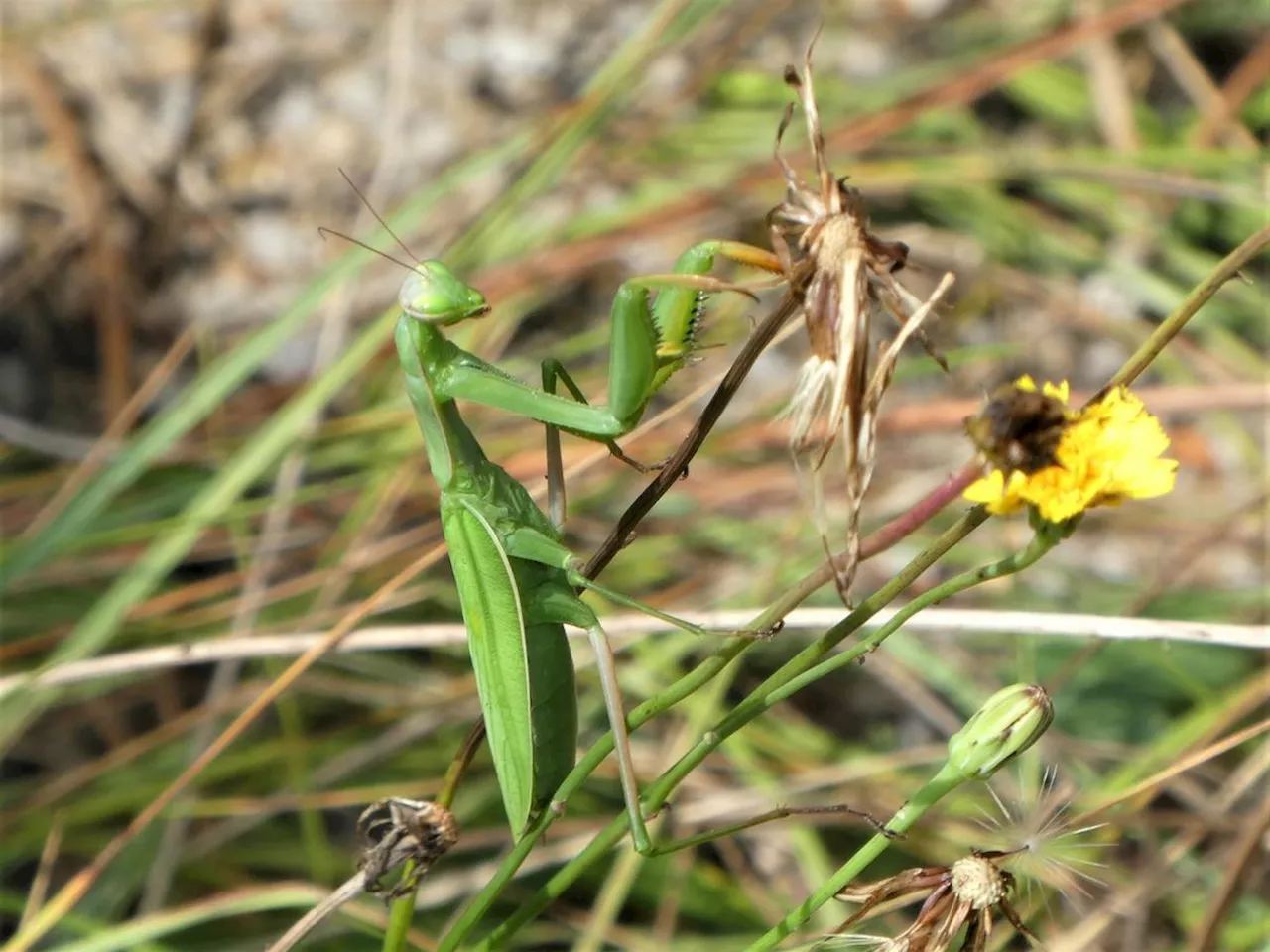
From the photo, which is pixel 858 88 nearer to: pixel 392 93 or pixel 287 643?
pixel 392 93

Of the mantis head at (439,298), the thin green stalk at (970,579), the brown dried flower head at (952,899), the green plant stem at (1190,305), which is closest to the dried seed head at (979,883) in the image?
Answer: the brown dried flower head at (952,899)

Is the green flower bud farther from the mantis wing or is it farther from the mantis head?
the mantis head

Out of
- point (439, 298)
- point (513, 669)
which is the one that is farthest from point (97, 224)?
point (513, 669)

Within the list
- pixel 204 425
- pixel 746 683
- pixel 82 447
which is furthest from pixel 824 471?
pixel 82 447

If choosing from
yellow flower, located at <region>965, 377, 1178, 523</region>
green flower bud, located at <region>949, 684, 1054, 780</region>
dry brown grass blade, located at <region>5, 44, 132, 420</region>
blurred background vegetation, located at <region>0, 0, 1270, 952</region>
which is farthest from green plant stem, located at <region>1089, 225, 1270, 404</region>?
dry brown grass blade, located at <region>5, 44, 132, 420</region>

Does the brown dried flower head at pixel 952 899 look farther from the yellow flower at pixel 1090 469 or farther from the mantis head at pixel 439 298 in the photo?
the mantis head at pixel 439 298

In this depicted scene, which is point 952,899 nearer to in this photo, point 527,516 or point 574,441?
point 527,516
